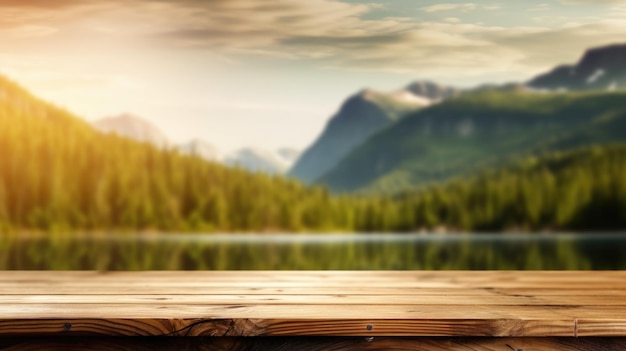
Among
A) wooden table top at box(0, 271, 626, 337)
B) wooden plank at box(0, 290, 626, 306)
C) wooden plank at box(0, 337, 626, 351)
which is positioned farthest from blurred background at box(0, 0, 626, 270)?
wooden plank at box(0, 337, 626, 351)

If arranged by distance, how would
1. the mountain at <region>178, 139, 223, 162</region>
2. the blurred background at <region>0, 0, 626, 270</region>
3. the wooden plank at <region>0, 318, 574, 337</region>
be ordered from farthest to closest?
1. the mountain at <region>178, 139, 223, 162</region>
2. the blurred background at <region>0, 0, 626, 270</region>
3. the wooden plank at <region>0, 318, 574, 337</region>

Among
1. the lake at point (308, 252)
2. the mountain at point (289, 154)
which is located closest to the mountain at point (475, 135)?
the mountain at point (289, 154)

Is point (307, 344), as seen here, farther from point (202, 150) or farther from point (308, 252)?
point (202, 150)

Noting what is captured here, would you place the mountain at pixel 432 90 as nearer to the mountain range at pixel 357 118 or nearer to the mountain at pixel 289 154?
the mountain range at pixel 357 118

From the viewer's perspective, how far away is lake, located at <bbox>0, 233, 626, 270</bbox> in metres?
4.52

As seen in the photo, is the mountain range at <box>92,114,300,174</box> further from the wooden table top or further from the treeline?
the wooden table top

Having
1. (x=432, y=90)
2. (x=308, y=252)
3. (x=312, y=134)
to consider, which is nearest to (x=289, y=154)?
(x=312, y=134)

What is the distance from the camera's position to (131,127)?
15.1 ft

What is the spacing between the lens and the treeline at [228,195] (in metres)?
4.59

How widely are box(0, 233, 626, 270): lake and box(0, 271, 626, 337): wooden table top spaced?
7.77 ft

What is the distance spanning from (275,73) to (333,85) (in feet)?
0.96

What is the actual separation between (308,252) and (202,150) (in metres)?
0.75

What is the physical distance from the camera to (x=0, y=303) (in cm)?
158

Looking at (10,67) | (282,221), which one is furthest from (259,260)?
(10,67)
